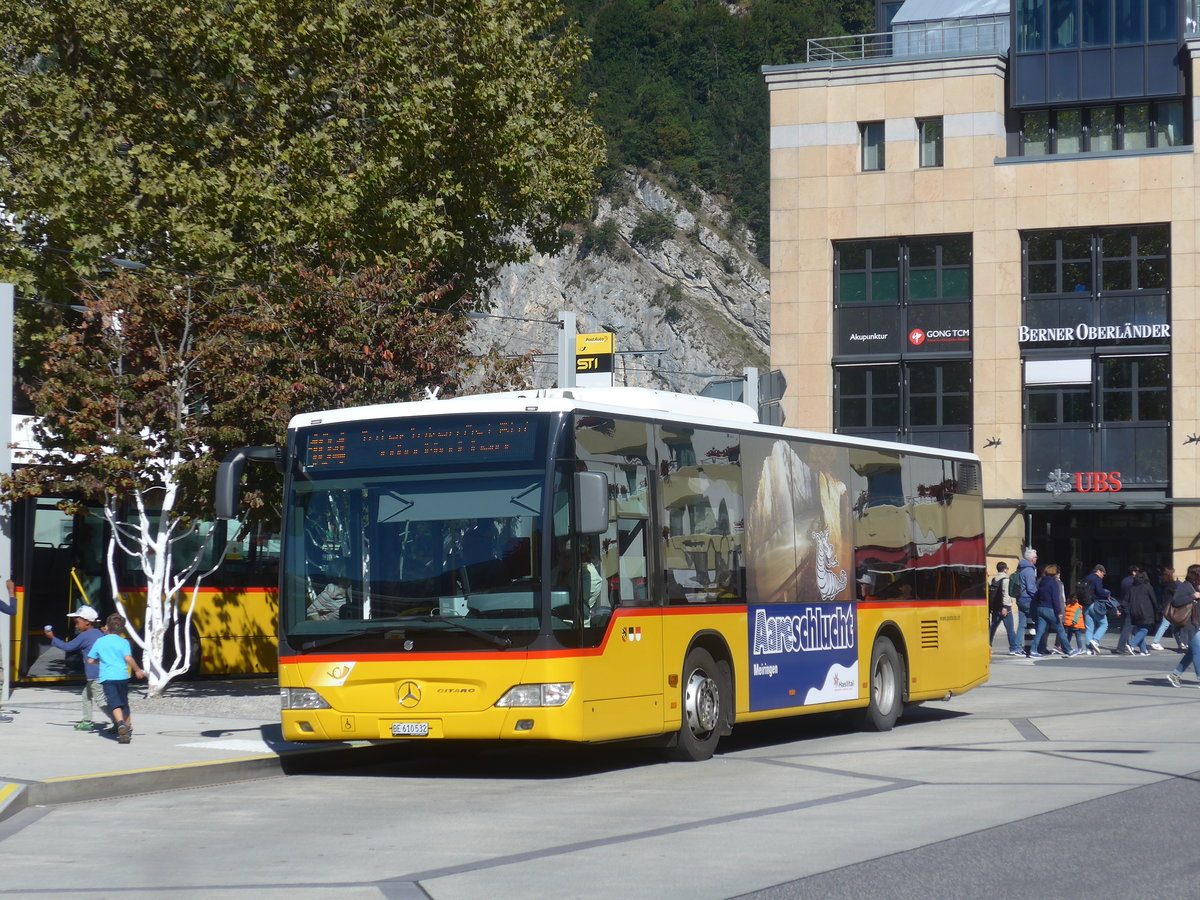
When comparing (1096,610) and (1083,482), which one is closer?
(1096,610)

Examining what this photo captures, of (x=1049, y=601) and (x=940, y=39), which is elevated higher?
(x=940, y=39)

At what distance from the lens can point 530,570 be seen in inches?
491

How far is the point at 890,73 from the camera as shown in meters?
45.4

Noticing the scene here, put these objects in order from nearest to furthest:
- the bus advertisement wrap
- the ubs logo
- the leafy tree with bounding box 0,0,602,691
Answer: the ubs logo
the bus advertisement wrap
the leafy tree with bounding box 0,0,602,691

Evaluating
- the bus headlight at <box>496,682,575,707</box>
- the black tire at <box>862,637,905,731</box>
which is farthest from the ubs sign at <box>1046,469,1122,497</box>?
the bus headlight at <box>496,682,575,707</box>

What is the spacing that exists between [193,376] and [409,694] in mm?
7990

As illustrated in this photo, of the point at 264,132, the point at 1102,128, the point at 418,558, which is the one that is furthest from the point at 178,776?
the point at 1102,128

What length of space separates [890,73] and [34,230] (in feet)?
90.5

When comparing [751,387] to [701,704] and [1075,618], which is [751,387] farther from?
[701,704]

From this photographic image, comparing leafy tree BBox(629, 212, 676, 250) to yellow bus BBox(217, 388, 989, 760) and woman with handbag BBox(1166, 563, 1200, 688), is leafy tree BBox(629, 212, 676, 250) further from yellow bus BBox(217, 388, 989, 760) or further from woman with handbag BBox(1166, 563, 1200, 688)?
yellow bus BBox(217, 388, 989, 760)

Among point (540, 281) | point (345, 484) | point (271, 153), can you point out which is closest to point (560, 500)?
point (345, 484)

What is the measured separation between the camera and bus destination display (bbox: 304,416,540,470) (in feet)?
41.9

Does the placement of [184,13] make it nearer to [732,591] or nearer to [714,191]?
[732,591]

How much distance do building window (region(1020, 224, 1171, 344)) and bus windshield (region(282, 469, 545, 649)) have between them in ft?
111
